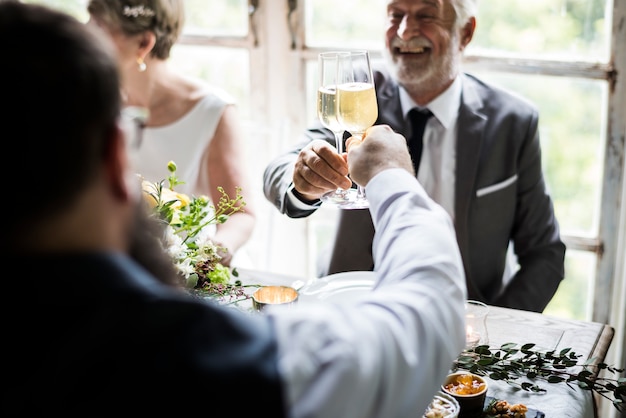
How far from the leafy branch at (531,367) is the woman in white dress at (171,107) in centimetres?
109

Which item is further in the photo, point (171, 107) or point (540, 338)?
point (171, 107)

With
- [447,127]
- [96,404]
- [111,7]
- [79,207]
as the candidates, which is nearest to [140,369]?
[96,404]

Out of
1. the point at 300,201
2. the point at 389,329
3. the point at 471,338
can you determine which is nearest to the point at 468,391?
the point at 471,338

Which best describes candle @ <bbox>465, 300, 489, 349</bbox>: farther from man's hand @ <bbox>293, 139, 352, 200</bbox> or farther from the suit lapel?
the suit lapel

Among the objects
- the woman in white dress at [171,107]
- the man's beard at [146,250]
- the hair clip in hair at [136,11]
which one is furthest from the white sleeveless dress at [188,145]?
the man's beard at [146,250]

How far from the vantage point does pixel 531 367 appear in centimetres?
142

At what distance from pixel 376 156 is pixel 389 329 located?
1.18 ft

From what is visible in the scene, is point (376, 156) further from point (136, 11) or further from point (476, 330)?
point (136, 11)

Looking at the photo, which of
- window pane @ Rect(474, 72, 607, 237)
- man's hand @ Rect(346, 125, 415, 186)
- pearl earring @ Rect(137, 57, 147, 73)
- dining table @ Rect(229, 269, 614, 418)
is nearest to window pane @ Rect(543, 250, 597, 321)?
window pane @ Rect(474, 72, 607, 237)

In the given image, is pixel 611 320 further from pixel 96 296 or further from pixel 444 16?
pixel 96 296

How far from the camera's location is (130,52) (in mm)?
2436

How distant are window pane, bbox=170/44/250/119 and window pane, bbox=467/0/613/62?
0.90 metres

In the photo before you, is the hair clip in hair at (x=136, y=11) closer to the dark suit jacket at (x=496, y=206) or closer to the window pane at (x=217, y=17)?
the window pane at (x=217, y=17)

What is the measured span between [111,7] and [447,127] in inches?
44.0
